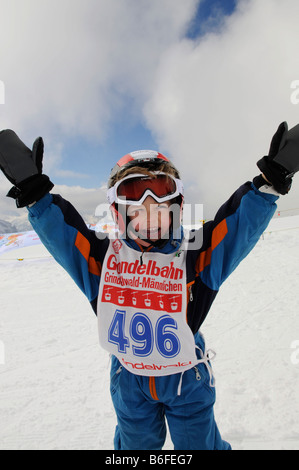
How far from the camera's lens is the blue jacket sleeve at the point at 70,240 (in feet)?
4.79

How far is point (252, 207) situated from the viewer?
1.34 meters

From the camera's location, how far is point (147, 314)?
1533mm

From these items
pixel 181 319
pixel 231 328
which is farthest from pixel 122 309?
pixel 231 328

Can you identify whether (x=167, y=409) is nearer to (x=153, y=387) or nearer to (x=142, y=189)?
(x=153, y=387)

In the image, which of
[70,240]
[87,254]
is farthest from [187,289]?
[70,240]

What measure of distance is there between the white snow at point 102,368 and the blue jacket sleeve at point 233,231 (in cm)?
202

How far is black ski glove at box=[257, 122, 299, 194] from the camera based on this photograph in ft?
4.19

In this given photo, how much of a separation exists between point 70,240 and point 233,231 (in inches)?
38.1

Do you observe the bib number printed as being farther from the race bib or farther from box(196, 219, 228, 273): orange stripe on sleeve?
box(196, 219, 228, 273): orange stripe on sleeve

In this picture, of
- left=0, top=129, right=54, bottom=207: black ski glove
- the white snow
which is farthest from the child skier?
the white snow

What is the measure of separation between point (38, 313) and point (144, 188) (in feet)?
17.7

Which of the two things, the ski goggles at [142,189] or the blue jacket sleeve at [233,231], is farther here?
the ski goggles at [142,189]

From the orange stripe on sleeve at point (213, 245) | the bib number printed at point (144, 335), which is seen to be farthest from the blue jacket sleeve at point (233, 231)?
the bib number printed at point (144, 335)

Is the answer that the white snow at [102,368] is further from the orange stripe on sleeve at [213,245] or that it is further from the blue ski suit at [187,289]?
the orange stripe on sleeve at [213,245]
